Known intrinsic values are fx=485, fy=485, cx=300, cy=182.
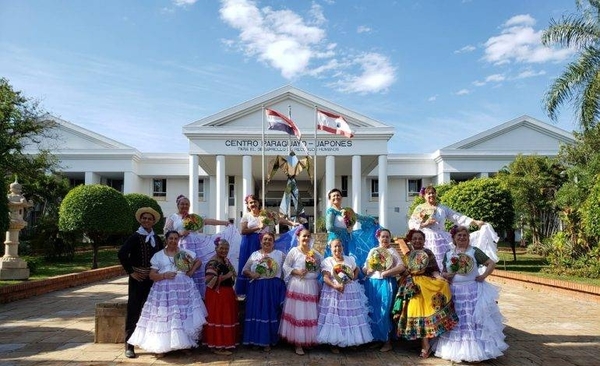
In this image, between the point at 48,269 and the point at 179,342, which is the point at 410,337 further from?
the point at 48,269

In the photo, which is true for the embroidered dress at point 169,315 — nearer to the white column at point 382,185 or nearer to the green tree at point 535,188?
the green tree at point 535,188

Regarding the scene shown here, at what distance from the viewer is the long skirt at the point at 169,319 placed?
535cm

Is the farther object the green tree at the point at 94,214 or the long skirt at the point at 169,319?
the green tree at the point at 94,214

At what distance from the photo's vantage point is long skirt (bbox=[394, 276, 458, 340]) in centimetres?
539

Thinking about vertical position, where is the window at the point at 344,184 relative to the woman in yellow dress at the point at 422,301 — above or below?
above

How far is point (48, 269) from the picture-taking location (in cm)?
1561

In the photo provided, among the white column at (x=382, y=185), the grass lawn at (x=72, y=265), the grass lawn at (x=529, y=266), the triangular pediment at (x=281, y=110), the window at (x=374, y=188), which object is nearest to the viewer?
the grass lawn at (x=529, y=266)

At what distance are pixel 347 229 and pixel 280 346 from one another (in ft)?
5.62

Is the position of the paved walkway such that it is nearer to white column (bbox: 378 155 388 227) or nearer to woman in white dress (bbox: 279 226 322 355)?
woman in white dress (bbox: 279 226 322 355)

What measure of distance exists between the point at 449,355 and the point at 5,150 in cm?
1585

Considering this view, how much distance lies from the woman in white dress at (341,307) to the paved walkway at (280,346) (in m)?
0.21

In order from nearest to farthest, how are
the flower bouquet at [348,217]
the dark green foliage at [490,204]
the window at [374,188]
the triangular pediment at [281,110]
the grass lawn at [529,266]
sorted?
the flower bouquet at [348,217], the grass lawn at [529,266], the dark green foliage at [490,204], the triangular pediment at [281,110], the window at [374,188]

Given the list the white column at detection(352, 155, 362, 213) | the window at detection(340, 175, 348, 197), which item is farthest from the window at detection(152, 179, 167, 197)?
the white column at detection(352, 155, 362, 213)

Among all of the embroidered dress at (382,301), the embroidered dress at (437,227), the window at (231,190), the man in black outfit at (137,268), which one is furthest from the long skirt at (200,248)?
the window at (231,190)
